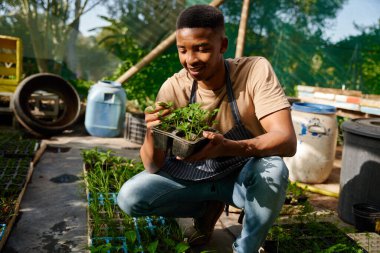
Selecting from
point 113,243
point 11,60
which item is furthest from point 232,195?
point 11,60

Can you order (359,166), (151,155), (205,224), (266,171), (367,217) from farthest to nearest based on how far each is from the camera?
1. (359,166)
2. (367,217)
3. (205,224)
4. (151,155)
5. (266,171)

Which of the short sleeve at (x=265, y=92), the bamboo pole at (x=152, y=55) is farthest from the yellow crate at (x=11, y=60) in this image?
the short sleeve at (x=265, y=92)

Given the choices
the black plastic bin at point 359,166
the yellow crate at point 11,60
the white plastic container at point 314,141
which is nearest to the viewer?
the black plastic bin at point 359,166

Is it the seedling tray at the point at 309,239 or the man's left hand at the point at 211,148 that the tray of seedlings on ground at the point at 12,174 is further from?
the seedling tray at the point at 309,239

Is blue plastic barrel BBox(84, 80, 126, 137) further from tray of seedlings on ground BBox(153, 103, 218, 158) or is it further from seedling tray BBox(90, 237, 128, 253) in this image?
tray of seedlings on ground BBox(153, 103, 218, 158)

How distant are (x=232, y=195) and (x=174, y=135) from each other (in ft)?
2.06

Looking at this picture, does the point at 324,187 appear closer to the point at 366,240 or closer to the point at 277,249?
the point at 366,240

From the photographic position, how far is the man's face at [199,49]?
2.01m

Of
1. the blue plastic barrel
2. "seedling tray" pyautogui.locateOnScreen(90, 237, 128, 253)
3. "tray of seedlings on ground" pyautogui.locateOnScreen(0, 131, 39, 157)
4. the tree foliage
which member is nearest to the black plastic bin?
"seedling tray" pyautogui.locateOnScreen(90, 237, 128, 253)

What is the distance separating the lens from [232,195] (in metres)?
2.21

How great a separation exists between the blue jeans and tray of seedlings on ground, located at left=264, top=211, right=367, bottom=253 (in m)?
0.38

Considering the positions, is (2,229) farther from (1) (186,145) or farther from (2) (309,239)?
(2) (309,239)

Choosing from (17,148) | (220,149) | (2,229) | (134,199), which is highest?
(220,149)

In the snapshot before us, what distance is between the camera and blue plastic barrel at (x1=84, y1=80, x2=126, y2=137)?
6.17 m
